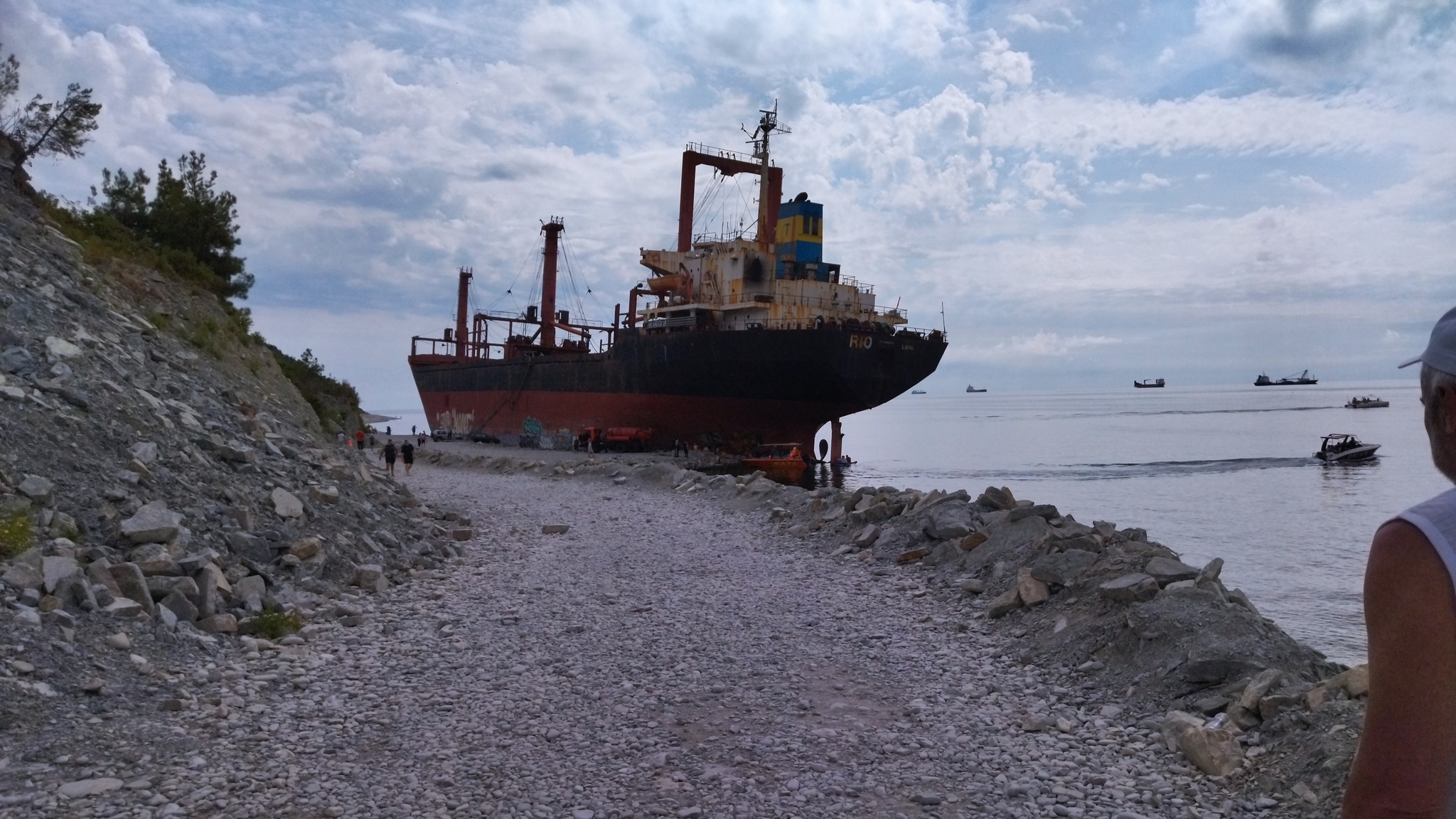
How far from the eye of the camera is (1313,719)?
449cm

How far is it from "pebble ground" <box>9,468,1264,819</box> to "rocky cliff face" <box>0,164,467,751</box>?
0.50m

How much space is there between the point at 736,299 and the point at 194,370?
2316 centimetres

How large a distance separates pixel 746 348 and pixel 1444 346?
29.3 metres

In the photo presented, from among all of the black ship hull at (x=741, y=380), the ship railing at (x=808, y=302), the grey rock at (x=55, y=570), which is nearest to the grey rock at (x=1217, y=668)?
the grey rock at (x=55, y=570)

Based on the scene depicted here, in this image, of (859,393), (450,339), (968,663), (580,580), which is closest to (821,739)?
(968,663)

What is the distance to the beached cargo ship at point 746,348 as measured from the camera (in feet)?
101

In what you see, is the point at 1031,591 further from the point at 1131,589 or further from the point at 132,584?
the point at 132,584

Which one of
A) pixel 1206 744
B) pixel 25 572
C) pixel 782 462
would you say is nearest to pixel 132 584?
pixel 25 572

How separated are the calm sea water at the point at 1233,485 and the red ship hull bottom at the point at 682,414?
2776 millimetres

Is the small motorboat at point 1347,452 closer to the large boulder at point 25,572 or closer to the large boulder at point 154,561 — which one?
the large boulder at point 154,561

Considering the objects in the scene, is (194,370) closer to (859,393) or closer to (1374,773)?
(1374,773)

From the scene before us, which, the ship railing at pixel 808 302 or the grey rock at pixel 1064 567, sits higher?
the ship railing at pixel 808 302

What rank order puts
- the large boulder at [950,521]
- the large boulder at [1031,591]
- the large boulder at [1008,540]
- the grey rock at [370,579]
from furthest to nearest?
1. the large boulder at [950,521]
2. the large boulder at [1008,540]
3. the grey rock at [370,579]
4. the large boulder at [1031,591]

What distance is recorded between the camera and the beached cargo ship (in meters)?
30.7
